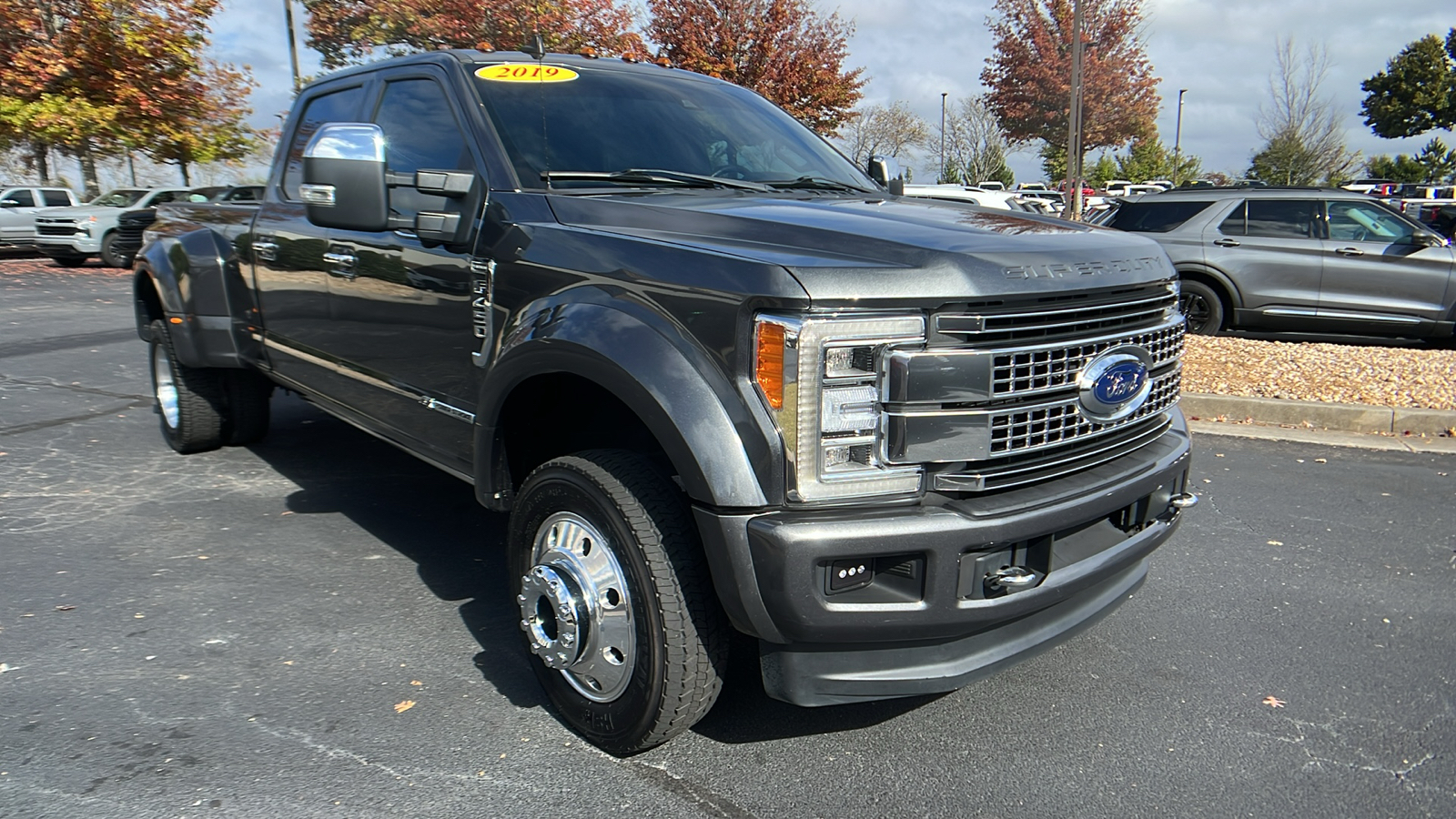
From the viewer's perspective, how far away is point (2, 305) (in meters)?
13.6

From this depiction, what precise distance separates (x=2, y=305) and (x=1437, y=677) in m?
16.0

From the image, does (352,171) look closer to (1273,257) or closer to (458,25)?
(1273,257)

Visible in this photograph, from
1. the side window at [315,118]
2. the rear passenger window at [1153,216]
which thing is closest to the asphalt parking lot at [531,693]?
the side window at [315,118]

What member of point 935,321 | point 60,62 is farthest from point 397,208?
point 60,62

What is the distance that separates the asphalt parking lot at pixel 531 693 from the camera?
2623 mm

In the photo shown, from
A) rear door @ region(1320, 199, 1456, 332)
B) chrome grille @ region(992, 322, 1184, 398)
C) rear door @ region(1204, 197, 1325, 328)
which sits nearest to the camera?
chrome grille @ region(992, 322, 1184, 398)

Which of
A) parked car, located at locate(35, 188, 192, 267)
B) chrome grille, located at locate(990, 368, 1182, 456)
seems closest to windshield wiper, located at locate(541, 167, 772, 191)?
chrome grille, located at locate(990, 368, 1182, 456)

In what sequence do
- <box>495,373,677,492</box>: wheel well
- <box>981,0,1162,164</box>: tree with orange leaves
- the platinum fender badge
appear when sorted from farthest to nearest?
<box>981,0,1162,164</box>: tree with orange leaves → <box>495,373,677,492</box>: wheel well → the platinum fender badge

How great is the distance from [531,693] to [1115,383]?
1.95 metres

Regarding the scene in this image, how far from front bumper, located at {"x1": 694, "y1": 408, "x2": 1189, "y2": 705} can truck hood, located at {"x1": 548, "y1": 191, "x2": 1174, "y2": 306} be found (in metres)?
0.51

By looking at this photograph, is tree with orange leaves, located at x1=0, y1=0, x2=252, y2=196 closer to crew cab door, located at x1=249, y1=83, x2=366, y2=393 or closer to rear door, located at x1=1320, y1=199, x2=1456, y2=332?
crew cab door, located at x1=249, y1=83, x2=366, y2=393

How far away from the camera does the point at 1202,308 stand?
1042 centimetres

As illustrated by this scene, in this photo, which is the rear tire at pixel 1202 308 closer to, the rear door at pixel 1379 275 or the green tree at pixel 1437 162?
the rear door at pixel 1379 275

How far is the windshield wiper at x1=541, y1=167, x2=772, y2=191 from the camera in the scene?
326cm
